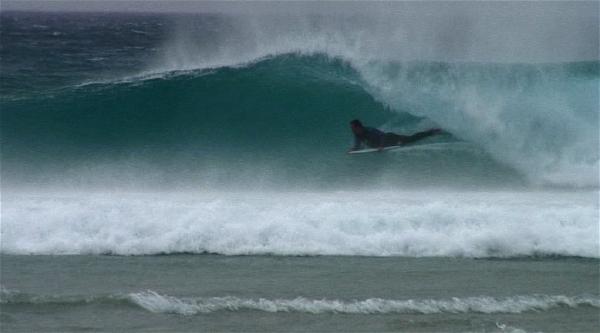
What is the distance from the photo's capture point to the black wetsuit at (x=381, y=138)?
1064cm

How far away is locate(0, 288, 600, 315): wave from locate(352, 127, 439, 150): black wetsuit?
4382 mm

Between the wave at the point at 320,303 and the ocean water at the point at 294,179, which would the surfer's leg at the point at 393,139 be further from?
the wave at the point at 320,303

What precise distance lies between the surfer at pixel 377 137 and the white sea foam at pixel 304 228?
196cm

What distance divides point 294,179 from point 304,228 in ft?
6.98

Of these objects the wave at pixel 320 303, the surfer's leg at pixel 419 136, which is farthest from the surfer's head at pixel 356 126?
the wave at pixel 320 303

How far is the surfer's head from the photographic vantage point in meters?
10.5

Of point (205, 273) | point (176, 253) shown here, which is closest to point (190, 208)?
point (176, 253)

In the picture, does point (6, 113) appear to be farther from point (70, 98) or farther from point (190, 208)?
point (190, 208)

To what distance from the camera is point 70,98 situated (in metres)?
11.8

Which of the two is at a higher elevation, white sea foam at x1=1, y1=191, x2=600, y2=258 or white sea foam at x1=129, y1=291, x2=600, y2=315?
white sea foam at x1=1, y1=191, x2=600, y2=258

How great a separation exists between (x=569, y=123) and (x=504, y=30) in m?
2.54

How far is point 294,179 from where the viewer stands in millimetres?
10078

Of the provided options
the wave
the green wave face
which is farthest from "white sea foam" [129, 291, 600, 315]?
the green wave face

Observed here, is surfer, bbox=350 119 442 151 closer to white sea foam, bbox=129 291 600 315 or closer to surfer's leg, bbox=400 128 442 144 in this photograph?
surfer's leg, bbox=400 128 442 144
